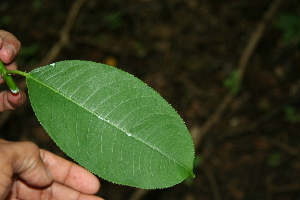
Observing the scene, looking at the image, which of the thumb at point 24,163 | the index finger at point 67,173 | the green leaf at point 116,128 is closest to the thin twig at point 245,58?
the index finger at point 67,173

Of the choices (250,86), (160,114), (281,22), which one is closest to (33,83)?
(160,114)

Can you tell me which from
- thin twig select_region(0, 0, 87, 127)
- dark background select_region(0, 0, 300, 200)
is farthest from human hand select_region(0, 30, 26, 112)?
thin twig select_region(0, 0, 87, 127)

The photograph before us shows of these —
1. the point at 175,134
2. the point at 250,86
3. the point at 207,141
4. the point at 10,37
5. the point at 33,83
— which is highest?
the point at 10,37

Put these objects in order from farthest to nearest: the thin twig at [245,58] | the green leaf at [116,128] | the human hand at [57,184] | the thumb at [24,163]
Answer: the thin twig at [245,58] < the human hand at [57,184] < the thumb at [24,163] < the green leaf at [116,128]

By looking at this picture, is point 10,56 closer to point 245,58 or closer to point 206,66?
point 206,66

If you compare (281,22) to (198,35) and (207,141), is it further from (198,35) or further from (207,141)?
(207,141)

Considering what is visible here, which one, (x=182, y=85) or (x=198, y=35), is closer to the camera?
(x=182, y=85)

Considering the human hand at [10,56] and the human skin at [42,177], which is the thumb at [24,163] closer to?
the human skin at [42,177]

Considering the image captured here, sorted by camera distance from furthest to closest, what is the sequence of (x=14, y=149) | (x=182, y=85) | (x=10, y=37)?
(x=182, y=85), (x=10, y=37), (x=14, y=149)
